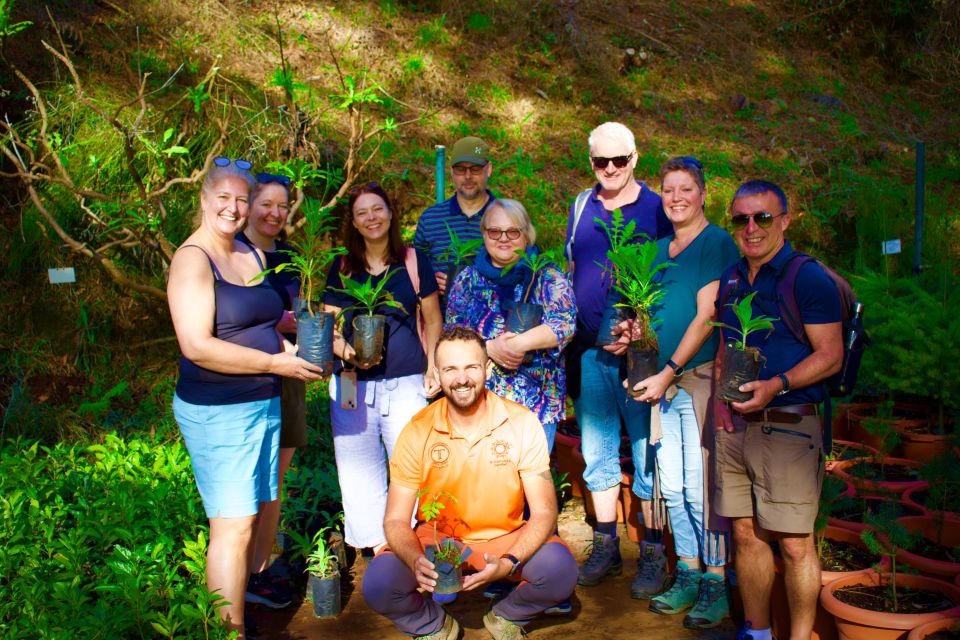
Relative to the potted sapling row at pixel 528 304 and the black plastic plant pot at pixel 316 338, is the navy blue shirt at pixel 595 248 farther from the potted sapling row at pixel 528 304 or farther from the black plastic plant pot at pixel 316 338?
the black plastic plant pot at pixel 316 338

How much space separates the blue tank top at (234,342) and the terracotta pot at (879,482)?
3.00 metres

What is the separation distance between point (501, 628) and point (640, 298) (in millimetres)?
1566

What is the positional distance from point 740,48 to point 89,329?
37.2ft

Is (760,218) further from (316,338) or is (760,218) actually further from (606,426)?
(316,338)

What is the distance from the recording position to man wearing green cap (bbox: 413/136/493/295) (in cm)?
443

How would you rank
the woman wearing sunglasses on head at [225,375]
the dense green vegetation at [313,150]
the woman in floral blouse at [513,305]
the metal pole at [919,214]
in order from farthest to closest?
1. the metal pole at [919,214]
2. the dense green vegetation at [313,150]
3. the woman in floral blouse at [513,305]
4. the woman wearing sunglasses on head at [225,375]

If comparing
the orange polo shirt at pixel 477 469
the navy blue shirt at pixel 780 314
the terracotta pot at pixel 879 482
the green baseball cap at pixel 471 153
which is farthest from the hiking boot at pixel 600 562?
the green baseball cap at pixel 471 153

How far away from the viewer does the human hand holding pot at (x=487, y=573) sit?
2.98 meters

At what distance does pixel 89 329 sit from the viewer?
6879 millimetres

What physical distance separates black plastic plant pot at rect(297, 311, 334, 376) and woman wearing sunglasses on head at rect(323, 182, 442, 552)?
535mm

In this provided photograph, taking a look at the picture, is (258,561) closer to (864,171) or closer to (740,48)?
(864,171)

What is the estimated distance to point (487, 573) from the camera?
118 inches

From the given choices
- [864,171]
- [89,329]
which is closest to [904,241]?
[864,171]

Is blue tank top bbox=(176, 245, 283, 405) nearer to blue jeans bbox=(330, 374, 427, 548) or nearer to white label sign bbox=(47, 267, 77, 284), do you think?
blue jeans bbox=(330, 374, 427, 548)
